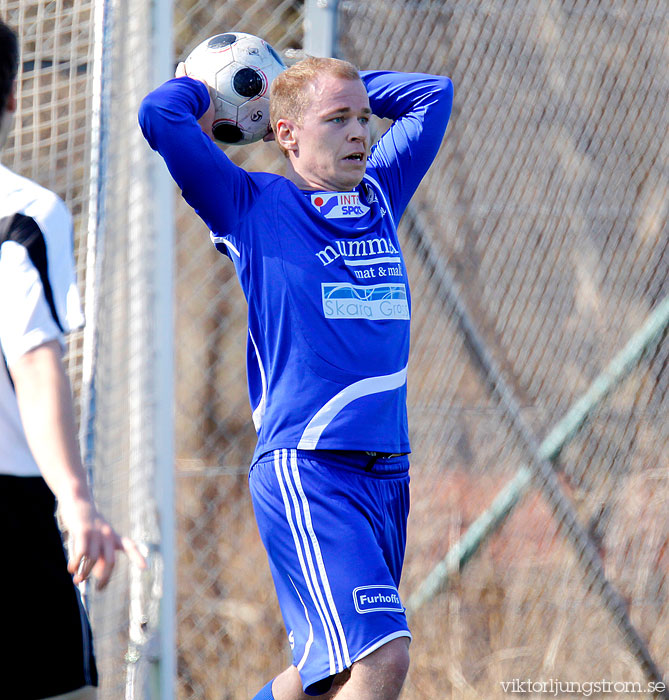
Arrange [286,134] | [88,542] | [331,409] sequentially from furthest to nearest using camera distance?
[286,134] < [331,409] < [88,542]

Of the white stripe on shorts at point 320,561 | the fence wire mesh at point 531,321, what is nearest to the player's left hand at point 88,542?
the white stripe on shorts at point 320,561

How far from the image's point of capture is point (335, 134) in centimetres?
268

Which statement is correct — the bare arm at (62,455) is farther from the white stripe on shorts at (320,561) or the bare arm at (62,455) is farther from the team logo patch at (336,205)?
the team logo patch at (336,205)

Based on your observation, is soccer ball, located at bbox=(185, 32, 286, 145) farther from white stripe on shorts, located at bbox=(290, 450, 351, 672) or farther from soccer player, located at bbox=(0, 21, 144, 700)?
soccer player, located at bbox=(0, 21, 144, 700)

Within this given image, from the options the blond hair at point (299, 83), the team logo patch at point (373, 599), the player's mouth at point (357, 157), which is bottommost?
the team logo patch at point (373, 599)

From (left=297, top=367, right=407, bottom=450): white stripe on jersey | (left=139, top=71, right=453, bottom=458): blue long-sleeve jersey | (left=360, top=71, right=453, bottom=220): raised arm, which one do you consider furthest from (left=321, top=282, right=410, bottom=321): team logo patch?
(left=360, top=71, right=453, bottom=220): raised arm

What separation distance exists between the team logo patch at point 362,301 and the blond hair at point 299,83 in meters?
0.52

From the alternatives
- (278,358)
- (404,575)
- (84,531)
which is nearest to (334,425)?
(278,358)

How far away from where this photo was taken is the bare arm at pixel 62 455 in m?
1.54

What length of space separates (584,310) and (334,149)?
2474mm

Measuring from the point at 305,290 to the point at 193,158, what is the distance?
46cm

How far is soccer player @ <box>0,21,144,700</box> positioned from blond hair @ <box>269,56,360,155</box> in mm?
1110

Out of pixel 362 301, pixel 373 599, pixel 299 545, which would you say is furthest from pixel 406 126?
pixel 373 599

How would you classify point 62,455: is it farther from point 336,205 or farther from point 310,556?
point 336,205
